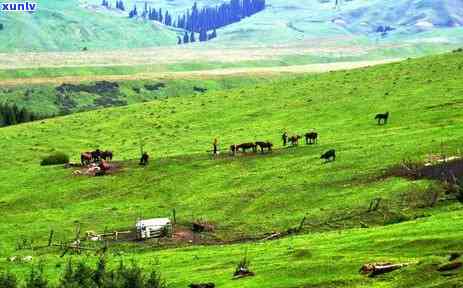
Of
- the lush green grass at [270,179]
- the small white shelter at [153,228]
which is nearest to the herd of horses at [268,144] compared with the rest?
the lush green grass at [270,179]

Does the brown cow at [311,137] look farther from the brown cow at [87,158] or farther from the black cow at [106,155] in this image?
the brown cow at [87,158]

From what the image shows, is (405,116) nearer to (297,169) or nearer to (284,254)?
(297,169)

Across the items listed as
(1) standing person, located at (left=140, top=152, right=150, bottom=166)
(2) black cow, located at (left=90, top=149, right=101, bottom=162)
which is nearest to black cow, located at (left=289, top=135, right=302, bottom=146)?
(1) standing person, located at (left=140, top=152, right=150, bottom=166)

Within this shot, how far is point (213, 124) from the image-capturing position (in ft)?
362

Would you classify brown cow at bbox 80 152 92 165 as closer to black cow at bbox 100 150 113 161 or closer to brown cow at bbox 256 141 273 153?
black cow at bbox 100 150 113 161

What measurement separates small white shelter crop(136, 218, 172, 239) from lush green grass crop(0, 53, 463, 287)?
1.85 meters

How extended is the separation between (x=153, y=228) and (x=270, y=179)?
15.5m

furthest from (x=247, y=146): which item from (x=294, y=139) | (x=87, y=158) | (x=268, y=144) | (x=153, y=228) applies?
(x=153, y=228)

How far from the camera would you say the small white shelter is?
62.8m

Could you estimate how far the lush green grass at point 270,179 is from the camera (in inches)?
1863

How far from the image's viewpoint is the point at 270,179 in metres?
75.1

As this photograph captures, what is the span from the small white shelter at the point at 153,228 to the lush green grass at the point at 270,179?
6.08ft

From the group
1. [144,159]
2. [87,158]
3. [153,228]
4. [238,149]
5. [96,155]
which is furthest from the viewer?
[87,158]

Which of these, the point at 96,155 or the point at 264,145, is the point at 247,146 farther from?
the point at 96,155
